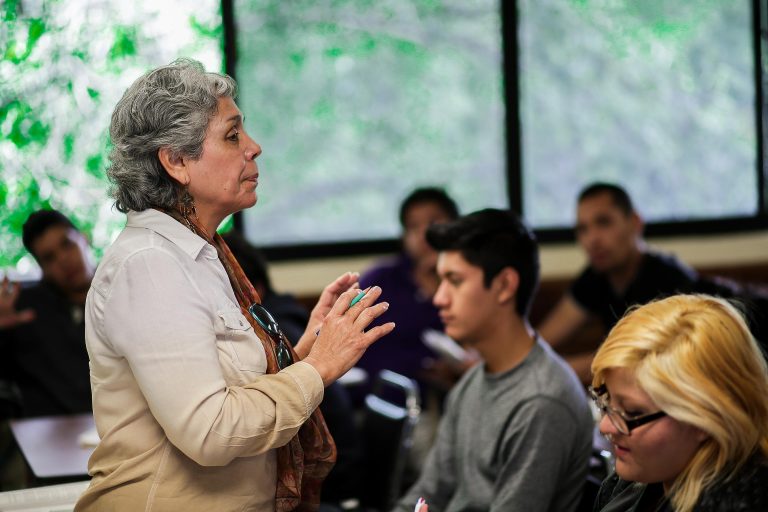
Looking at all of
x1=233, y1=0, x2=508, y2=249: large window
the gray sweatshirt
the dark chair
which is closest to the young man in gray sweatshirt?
the gray sweatshirt

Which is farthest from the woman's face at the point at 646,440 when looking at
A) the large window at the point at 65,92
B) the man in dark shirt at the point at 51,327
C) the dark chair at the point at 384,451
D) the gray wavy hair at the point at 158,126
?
the large window at the point at 65,92

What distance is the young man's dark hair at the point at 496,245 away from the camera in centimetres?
254

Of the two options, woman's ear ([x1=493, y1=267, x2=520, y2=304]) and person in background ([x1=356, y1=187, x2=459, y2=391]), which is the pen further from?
person in background ([x1=356, y1=187, x2=459, y2=391])

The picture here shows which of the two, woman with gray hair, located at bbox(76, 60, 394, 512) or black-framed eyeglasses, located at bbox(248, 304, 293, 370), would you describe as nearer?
woman with gray hair, located at bbox(76, 60, 394, 512)

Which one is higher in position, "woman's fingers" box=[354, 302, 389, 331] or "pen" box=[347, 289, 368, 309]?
"pen" box=[347, 289, 368, 309]

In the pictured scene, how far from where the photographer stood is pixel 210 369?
1.56 m

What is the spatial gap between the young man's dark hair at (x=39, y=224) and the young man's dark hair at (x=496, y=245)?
2.07 meters

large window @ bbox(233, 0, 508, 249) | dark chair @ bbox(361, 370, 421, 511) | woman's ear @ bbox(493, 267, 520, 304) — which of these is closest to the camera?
woman's ear @ bbox(493, 267, 520, 304)

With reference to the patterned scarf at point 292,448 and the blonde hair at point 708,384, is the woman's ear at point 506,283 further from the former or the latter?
the blonde hair at point 708,384

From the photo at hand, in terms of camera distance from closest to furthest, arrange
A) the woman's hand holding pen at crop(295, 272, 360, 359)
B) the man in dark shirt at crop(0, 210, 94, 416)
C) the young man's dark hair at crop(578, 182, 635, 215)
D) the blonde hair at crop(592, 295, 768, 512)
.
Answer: the blonde hair at crop(592, 295, 768, 512)
the woman's hand holding pen at crop(295, 272, 360, 359)
the man in dark shirt at crop(0, 210, 94, 416)
the young man's dark hair at crop(578, 182, 635, 215)

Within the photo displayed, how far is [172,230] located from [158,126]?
0.18m

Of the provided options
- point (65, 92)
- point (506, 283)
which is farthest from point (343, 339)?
point (65, 92)

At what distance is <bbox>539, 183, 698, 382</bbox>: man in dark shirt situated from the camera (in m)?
4.04

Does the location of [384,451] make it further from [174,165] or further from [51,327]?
[51,327]
